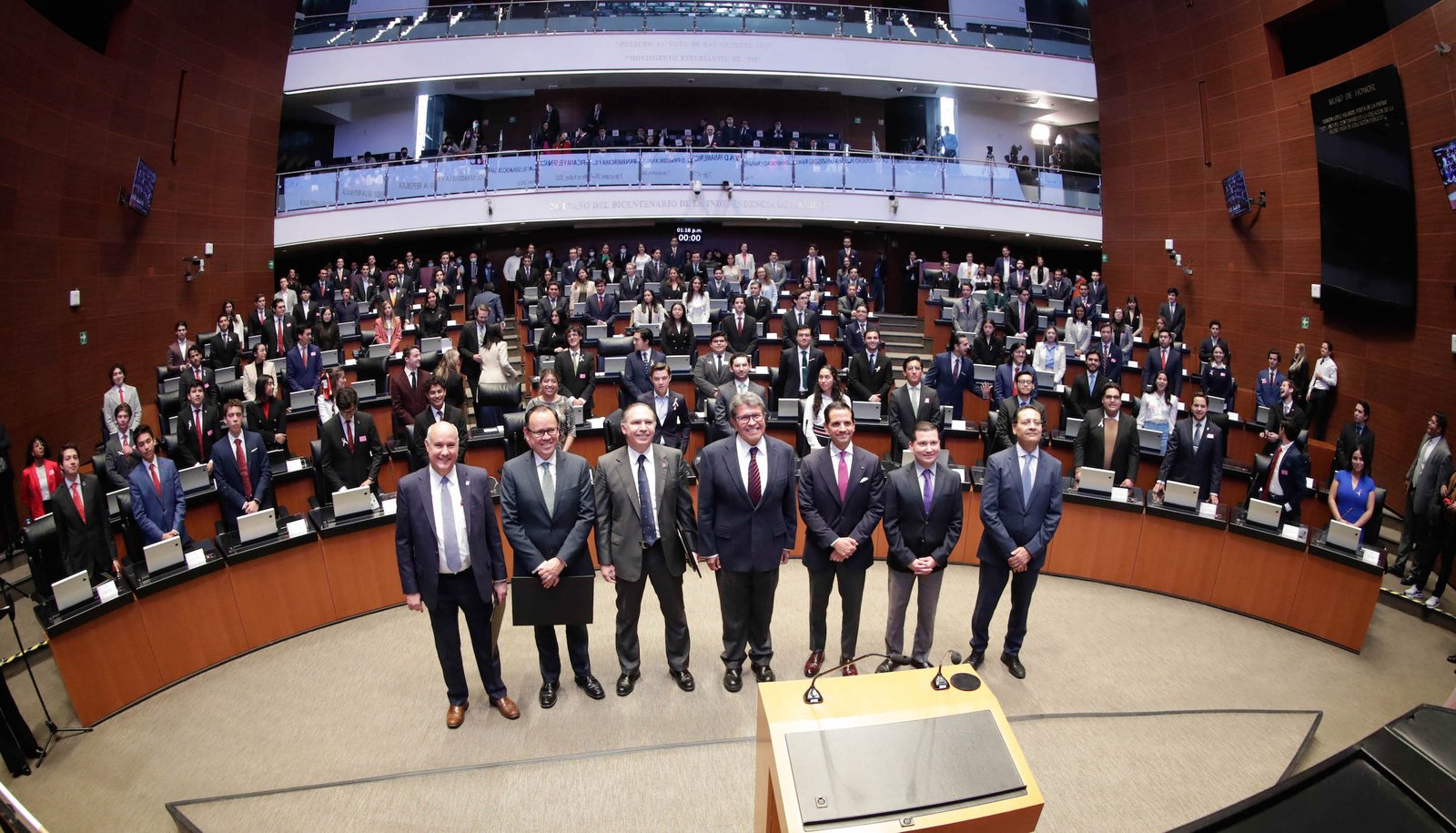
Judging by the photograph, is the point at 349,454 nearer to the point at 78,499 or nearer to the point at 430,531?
the point at 78,499

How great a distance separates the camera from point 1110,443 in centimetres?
624

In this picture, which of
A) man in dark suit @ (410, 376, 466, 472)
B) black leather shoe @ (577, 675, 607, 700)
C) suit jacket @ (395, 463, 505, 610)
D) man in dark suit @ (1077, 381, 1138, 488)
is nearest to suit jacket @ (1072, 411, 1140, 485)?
man in dark suit @ (1077, 381, 1138, 488)

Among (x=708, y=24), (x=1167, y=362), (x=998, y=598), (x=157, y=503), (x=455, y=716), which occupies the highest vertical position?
(x=708, y=24)

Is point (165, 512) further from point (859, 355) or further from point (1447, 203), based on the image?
point (1447, 203)

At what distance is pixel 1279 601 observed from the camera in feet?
17.8

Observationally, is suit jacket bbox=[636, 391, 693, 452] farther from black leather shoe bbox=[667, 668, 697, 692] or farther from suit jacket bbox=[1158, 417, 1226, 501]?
suit jacket bbox=[1158, 417, 1226, 501]

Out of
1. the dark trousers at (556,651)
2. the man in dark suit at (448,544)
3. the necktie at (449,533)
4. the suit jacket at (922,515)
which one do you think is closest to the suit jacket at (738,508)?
the suit jacket at (922,515)

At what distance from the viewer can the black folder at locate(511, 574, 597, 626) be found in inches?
155

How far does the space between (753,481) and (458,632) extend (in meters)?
1.75

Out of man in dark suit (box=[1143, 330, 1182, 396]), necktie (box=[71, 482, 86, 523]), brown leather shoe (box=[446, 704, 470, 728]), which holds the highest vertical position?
man in dark suit (box=[1143, 330, 1182, 396])

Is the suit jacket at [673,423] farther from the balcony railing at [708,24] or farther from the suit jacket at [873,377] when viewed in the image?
the balcony railing at [708,24]

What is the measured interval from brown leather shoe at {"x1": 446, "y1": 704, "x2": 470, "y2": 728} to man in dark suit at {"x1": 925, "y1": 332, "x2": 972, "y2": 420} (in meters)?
5.26

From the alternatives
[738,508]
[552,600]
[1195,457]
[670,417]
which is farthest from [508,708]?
[1195,457]

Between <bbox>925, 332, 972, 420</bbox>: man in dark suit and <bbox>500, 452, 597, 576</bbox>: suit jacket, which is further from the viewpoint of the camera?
<bbox>925, 332, 972, 420</bbox>: man in dark suit
